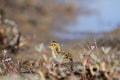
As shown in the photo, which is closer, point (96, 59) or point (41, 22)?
point (96, 59)

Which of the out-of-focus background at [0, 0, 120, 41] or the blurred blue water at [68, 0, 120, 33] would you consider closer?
the blurred blue water at [68, 0, 120, 33]

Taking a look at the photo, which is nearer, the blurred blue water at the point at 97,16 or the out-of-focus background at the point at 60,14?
the blurred blue water at the point at 97,16

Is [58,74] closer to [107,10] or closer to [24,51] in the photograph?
[24,51]

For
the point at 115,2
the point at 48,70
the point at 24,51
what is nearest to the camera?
the point at 48,70

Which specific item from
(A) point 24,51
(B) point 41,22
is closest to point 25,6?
(B) point 41,22

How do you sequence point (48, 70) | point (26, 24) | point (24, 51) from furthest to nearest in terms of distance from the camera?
point (26, 24), point (24, 51), point (48, 70)

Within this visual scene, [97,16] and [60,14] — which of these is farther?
[60,14]

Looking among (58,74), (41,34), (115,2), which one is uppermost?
(115,2)

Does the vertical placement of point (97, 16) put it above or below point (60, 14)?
below
